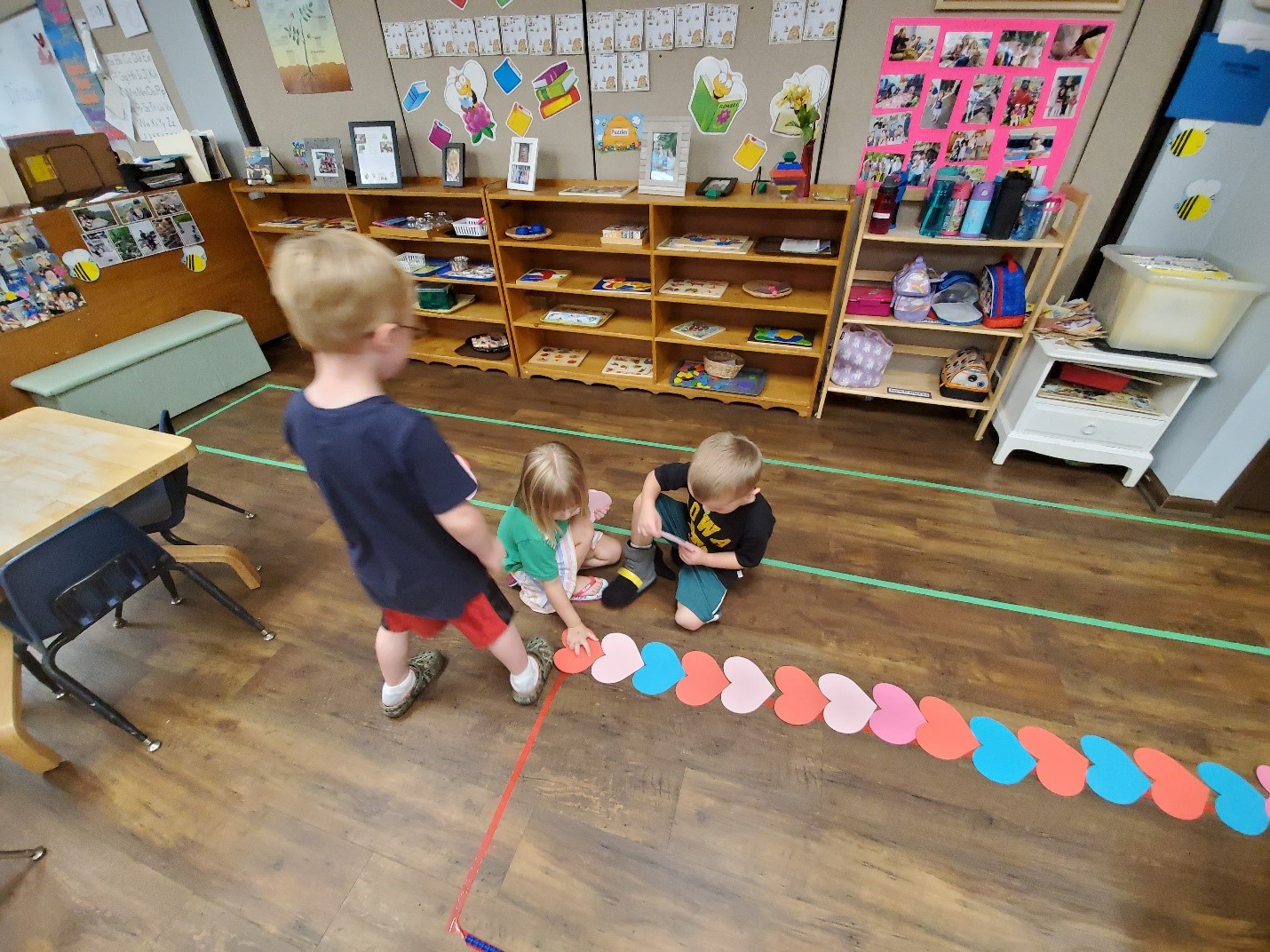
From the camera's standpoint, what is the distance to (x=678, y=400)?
299 centimetres

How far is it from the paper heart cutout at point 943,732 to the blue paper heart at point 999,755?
0.07 ft

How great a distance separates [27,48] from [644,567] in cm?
511

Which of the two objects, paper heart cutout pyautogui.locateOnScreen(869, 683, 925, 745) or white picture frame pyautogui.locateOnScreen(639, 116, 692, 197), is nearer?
paper heart cutout pyautogui.locateOnScreen(869, 683, 925, 745)

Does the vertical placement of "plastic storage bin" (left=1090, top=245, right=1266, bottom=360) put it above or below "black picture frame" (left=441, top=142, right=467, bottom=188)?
below

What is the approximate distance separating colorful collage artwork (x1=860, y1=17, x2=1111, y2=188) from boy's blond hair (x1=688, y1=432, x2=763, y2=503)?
166 cm

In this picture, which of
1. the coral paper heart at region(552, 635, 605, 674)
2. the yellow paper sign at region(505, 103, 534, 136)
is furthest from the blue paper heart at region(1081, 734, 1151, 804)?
the yellow paper sign at region(505, 103, 534, 136)

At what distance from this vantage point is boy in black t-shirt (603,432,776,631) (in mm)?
1533

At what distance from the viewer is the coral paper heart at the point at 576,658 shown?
1.71 meters

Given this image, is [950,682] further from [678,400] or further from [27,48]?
[27,48]

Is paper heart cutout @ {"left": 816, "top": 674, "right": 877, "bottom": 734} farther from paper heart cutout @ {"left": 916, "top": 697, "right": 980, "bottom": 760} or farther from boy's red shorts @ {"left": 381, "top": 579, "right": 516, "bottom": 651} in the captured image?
boy's red shorts @ {"left": 381, "top": 579, "right": 516, "bottom": 651}

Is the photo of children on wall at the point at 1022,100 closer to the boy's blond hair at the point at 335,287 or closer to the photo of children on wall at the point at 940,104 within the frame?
the photo of children on wall at the point at 940,104

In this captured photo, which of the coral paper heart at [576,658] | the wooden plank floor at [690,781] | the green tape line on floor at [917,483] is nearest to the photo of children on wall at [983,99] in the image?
the green tape line on floor at [917,483]

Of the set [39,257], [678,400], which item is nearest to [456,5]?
[678,400]

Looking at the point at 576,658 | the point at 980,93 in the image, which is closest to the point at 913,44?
the point at 980,93
